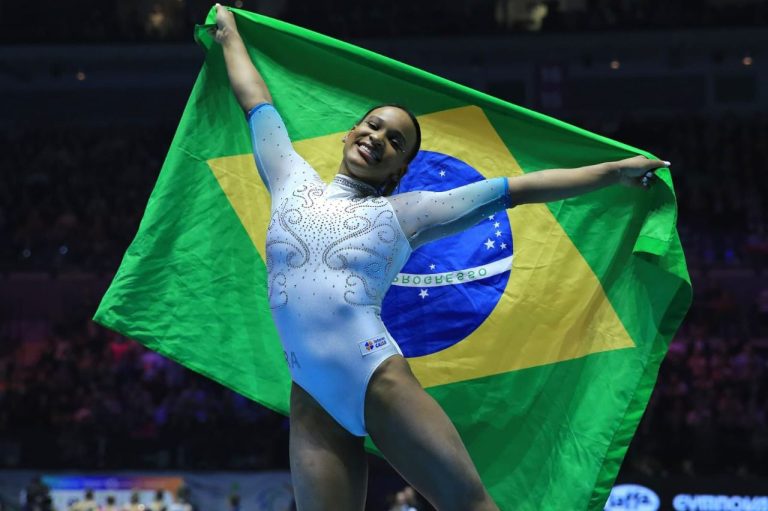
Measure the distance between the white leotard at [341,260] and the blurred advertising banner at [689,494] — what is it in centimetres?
885

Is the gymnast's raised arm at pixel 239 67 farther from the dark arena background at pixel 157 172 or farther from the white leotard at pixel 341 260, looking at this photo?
the dark arena background at pixel 157 172

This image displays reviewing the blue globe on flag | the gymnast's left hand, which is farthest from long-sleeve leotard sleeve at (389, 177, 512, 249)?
the blue globe on flag

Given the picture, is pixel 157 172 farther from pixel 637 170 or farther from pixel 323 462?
pixel 323 462

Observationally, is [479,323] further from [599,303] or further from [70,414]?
[70,414]

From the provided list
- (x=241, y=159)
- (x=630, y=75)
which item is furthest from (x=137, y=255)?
(x=630, y=75)

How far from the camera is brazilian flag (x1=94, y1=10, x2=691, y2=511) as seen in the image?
5.21 meters

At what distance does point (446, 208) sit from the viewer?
4465 mm

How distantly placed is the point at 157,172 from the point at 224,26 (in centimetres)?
1494

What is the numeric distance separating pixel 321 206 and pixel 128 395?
1192cm

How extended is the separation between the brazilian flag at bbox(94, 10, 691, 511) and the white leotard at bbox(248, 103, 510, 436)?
3.13 ft

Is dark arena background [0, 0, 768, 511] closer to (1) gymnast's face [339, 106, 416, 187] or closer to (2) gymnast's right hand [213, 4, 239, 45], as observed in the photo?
(2) gymnast's right hand [213, 4, 239, 45]

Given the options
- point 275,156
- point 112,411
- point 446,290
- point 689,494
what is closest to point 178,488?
point 112,411

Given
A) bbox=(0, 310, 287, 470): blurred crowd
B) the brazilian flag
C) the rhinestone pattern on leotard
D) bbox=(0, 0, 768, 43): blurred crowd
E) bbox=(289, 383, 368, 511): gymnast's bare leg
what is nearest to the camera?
bbox=(289, 383, 368, 511): gymnast's bare leg

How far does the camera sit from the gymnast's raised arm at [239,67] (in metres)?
4.92
